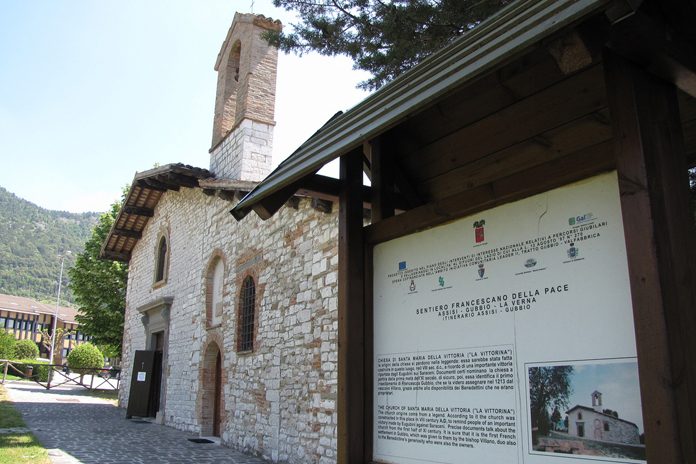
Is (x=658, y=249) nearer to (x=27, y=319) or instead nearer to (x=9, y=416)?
(x=9, y=416)

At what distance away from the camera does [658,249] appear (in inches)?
68.4

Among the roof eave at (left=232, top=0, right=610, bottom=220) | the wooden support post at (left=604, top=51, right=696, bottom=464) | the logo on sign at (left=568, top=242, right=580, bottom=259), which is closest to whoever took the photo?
the wooden support post at (left=604, top=51, right=696, bottom=464)

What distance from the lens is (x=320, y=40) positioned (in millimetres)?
6176

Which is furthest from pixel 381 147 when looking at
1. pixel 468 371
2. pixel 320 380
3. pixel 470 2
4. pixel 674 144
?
pixel 320 380

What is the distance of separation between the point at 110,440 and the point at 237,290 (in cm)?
358

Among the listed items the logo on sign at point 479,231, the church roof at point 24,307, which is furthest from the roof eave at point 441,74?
the church roof at point 24,307

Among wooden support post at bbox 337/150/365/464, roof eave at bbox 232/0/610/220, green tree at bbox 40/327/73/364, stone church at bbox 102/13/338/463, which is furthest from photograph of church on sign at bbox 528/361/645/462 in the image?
green tree at bbox 40/327/73/364

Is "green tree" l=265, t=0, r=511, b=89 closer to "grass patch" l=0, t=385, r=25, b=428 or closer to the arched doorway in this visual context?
the arched doorway

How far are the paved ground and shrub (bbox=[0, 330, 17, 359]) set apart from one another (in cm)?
1947

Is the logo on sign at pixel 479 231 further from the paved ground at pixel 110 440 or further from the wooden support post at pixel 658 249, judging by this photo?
the paved ground at pixel 110 440

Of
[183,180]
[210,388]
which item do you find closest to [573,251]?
[210,388]

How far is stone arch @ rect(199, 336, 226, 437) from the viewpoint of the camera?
1182cm

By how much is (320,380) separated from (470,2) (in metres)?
5.00

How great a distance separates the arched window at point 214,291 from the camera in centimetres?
1226
